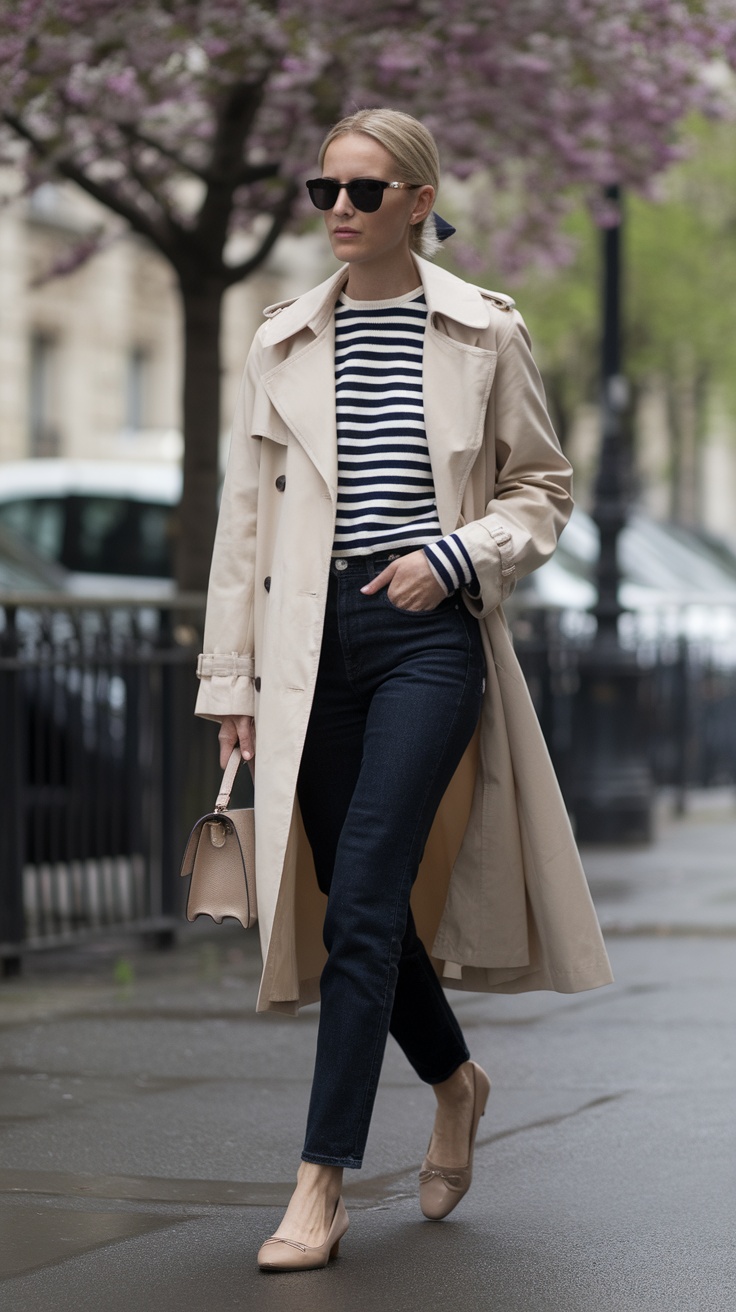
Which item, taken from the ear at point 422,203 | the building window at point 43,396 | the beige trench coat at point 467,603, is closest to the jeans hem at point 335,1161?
the beige trench coat at point 467,603

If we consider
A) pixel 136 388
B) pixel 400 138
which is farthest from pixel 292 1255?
pixel 136 388

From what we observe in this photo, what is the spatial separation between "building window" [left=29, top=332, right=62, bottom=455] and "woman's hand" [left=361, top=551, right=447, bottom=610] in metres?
29.0

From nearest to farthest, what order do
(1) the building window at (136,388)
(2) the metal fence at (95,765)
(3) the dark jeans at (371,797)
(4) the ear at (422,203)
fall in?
(3) the dark jeans at (371,797), (4) the ear at (422,203), (2) the metal fence at (95,765), (1) the building window at (136,388)

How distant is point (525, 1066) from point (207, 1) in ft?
14.5

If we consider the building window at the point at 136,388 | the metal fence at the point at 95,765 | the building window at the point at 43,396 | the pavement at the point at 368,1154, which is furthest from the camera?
the building window at the point at 136,388

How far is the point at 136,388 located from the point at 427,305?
106ft

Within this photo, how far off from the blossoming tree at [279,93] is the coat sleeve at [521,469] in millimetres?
4292

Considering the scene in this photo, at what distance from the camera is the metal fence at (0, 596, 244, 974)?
24.0 feet

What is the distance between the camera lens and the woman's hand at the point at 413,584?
4.04 m

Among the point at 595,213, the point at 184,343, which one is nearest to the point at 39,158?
the point at 184,343

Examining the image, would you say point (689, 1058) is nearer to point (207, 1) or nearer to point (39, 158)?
point (207, 1)

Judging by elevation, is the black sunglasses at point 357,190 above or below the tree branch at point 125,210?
below

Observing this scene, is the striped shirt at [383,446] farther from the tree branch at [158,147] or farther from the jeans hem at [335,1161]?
the tree branch at [158,147]

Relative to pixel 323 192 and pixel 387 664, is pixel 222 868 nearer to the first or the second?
pixel 387 664
